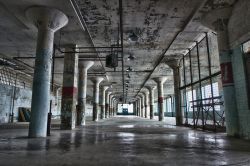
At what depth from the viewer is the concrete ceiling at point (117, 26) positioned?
30.7 feet

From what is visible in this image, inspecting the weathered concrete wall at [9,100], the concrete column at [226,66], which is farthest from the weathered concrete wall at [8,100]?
the concrete column at [226,66]

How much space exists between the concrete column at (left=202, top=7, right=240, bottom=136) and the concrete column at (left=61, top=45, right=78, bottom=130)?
9.34 meters

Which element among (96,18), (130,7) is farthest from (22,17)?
(130,7)

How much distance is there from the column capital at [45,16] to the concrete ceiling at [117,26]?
0.87ft

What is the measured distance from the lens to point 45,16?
9.43 metres

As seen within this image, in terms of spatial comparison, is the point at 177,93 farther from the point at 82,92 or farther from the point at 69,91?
the point at 69,91

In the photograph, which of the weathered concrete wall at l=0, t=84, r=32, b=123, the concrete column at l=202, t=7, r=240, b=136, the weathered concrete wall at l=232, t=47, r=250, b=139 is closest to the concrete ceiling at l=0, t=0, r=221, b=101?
the concrete column at l=202, t=7, r=240, b=136

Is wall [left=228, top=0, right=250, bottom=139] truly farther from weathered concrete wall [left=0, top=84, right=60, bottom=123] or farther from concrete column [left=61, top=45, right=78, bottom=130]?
weathered concrete wall [left=0, top=84, right=60, bottom=123]

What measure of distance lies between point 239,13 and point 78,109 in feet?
51.1

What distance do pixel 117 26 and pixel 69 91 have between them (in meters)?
5.87

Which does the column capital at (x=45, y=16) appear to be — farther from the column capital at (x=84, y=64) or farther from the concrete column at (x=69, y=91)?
the column capital at (x=84, y=64)

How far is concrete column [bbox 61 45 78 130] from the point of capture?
1375cm

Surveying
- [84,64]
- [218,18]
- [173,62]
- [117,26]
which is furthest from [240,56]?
[84,64]

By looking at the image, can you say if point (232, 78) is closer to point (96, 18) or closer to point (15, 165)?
point (96, 18)
